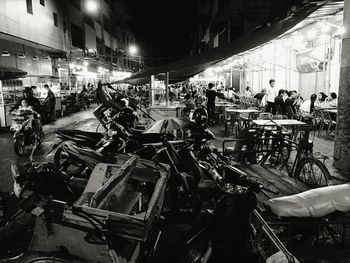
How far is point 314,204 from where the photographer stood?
3.12 m

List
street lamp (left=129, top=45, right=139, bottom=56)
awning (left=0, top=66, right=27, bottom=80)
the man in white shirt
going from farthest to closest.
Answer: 1. street lamp (left=129, top=45, right=139, bottom=56)
2. awning (left=0, top=66, right=27, bottom=80)
3. the man in white shirt

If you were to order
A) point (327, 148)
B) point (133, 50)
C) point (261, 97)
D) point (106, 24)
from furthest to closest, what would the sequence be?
point (133, 50), point (106, 24), point (261, 97), point (327, 148)

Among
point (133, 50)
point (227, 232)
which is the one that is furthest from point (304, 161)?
point (133, 50)

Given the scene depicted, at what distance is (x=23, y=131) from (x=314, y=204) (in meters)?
9.52

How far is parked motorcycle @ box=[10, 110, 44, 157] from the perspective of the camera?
984 centimetres

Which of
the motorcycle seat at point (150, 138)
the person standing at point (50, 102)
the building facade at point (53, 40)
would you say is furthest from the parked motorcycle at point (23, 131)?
the building facade at point (53, 40)

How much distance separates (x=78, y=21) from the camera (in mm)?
30203

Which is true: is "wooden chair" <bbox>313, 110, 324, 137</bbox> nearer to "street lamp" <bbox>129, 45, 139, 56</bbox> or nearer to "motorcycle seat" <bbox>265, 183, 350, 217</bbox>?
"motorcycle seat" <bbox>265, 183, 350, 217</bbox>

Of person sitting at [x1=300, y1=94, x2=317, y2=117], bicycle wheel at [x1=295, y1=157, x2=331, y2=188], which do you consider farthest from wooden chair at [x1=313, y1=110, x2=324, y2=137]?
bicycle wheel at [x1=295, y1=157, x2=331, y2=188]

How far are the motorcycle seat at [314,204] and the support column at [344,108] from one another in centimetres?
492

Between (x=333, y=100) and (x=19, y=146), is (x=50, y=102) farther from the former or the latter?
(x=333, y=100)

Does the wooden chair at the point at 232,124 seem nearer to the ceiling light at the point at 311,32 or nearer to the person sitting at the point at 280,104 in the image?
the person sitting at the point at 280,104

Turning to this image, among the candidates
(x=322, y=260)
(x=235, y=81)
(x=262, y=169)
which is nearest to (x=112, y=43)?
(x=235, y=81)

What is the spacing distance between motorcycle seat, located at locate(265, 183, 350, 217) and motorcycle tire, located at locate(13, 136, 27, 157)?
8798 millimetres
